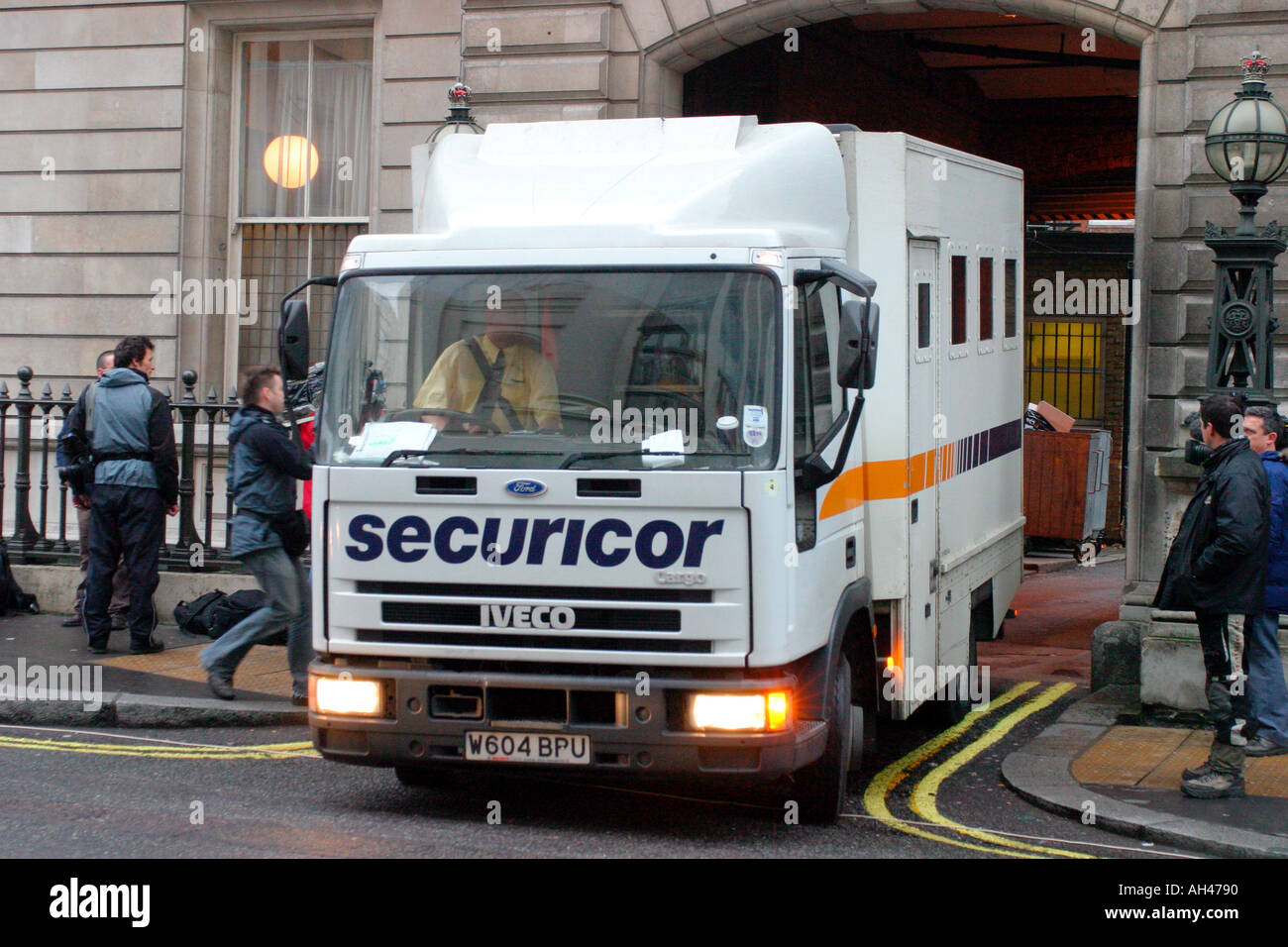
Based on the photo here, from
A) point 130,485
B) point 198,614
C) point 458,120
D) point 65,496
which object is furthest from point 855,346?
point 65,496

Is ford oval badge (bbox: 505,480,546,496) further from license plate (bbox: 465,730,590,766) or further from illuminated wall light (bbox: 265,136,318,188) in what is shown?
illuminated wall light (bbox: 265,136,318,188)

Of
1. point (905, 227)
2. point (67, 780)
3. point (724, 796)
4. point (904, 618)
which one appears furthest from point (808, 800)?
point (67, 780)

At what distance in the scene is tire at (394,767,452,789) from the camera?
7391 mm

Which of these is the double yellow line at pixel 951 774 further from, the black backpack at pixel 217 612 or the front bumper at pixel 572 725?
the black backpack at pixel 217 612

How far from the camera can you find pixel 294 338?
22.8 feet

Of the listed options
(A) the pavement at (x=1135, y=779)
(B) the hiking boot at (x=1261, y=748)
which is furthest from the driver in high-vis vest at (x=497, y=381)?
(B) the hiking boot at (x=1261, y=748)

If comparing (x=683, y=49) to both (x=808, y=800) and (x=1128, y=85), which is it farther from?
(x=1128, y=85)

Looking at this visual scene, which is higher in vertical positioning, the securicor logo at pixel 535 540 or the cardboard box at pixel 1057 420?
the cardboard box at pixel 1057 420

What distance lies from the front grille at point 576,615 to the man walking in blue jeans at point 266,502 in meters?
2.44

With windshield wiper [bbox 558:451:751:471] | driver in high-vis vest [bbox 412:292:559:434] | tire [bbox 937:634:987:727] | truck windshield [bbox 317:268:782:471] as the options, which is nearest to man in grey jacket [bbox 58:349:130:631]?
truck windshield [bbox 317:268:782:471]

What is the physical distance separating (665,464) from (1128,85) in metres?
17.9

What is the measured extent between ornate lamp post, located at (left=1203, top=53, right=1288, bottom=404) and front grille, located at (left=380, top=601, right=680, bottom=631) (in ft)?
16.3

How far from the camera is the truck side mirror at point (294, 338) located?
6.93m

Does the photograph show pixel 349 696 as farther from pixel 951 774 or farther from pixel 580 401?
pixel 951 774
